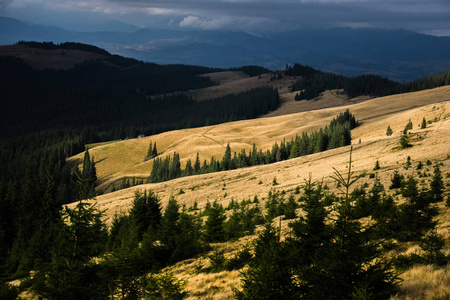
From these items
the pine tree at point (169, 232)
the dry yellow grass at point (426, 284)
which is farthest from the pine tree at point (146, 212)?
the dry yellow grass at point (426, 284)

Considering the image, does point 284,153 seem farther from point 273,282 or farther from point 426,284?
point 273,282

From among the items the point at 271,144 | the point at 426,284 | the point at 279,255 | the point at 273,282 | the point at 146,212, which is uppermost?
the point at 279,255

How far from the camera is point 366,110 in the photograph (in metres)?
180

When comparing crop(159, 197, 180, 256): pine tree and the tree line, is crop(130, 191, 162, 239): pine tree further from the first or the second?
crop(159, 197, 180, 256): pine tree

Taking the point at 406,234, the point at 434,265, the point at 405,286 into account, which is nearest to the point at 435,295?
the point at 405,286

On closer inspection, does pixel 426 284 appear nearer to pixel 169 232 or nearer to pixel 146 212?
pixel 169 232

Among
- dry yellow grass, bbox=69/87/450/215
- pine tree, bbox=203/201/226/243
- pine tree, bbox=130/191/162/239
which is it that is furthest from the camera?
dry yellow grass, bbox=69/87/450/215

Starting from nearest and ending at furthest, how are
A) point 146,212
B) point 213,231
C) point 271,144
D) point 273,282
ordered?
point 273,282
point 213,231
point 146,212
point 271,144

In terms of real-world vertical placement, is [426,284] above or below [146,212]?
above

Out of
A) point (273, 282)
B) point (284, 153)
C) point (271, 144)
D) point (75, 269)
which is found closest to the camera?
point (273, 282)

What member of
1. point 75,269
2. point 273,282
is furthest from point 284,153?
point 273,282

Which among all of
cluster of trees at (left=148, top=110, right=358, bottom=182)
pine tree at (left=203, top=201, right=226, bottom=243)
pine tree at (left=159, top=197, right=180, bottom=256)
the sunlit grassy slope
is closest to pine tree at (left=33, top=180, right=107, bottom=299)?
the sunlit grassy slope

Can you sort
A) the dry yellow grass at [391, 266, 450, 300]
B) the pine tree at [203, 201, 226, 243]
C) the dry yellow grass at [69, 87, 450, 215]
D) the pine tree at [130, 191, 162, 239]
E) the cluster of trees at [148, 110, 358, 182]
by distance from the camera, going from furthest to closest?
the cluster of trees at [148, 110, 358, 182]
the dry yellow grass at [69, 87, 450, 215]
the pine tree at [130, 191, 162, 239]
the pine tree at [203, 201, 226, 243]
the dry yellow grass at [391, 266, 450, 300]

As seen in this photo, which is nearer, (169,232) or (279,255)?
(279,255)
